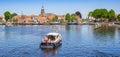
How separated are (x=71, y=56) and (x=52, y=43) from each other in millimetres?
10499

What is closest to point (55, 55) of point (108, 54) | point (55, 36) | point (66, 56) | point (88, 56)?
point (66, 56)

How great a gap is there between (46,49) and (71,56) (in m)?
9.07

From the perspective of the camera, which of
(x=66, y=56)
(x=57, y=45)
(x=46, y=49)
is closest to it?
(x=66, y=56)

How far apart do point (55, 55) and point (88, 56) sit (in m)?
6.08

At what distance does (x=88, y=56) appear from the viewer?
184 ft

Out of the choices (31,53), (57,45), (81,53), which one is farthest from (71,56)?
(57,45)

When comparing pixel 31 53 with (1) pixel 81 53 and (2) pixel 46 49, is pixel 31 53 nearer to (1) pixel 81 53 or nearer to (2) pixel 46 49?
(2) pixel 46 49

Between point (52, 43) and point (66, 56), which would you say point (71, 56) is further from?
point (52, 43)

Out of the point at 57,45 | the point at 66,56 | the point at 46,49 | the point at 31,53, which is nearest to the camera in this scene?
the point at 66,56

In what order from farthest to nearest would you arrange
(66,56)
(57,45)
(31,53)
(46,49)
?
(57,45)
(46,49)
(31,53)
(66,56)

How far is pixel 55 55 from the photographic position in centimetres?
5762

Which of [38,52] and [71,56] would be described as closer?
[71,56]

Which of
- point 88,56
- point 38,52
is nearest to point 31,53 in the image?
point 38,52

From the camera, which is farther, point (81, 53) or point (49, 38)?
point (49, 38)
